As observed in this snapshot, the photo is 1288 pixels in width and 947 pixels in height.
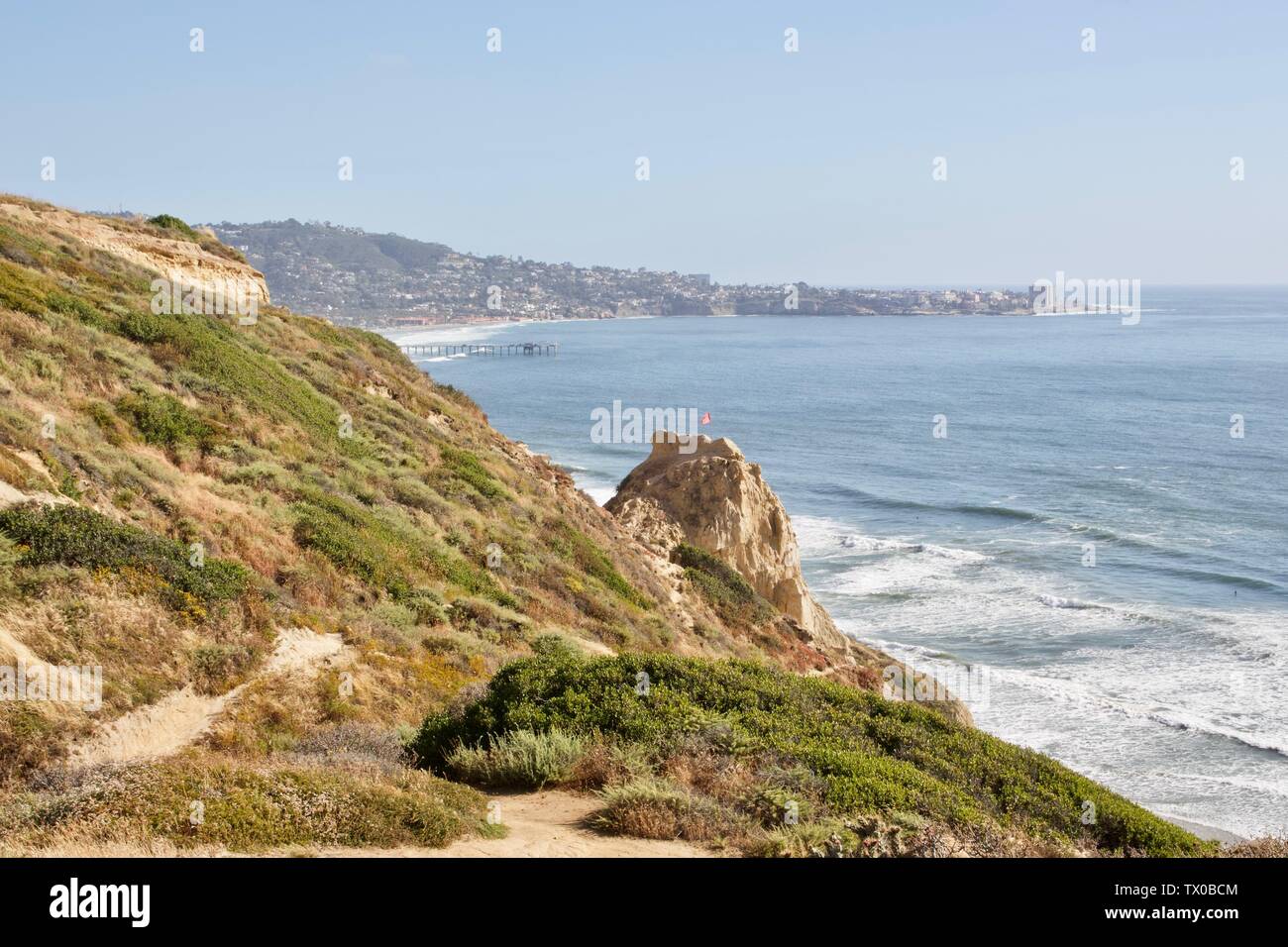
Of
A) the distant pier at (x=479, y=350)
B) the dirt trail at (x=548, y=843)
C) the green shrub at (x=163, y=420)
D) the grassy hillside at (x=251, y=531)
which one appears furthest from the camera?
the distant pier at (x=479, y=350)

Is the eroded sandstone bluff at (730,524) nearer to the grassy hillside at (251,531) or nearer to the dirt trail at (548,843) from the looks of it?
the grassy hillside at (251,531)

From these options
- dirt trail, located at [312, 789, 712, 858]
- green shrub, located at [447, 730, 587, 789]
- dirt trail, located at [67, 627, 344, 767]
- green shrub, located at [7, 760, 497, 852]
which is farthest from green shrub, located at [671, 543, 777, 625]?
green shrub, located at [7, 760, 497, 852]

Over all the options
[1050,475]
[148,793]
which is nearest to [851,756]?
[148,793]

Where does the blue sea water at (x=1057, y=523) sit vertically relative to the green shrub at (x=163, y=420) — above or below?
below

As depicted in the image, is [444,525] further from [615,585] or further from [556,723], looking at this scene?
[556,723]

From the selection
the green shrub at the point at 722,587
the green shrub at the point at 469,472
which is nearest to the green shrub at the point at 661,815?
the green shrub at the point at 469,472

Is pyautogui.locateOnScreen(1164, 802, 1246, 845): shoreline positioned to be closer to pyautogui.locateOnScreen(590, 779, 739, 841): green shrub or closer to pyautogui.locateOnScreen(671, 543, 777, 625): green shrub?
pyautogui.locateOnScreen(671, 543, 777, 625): green shrub
